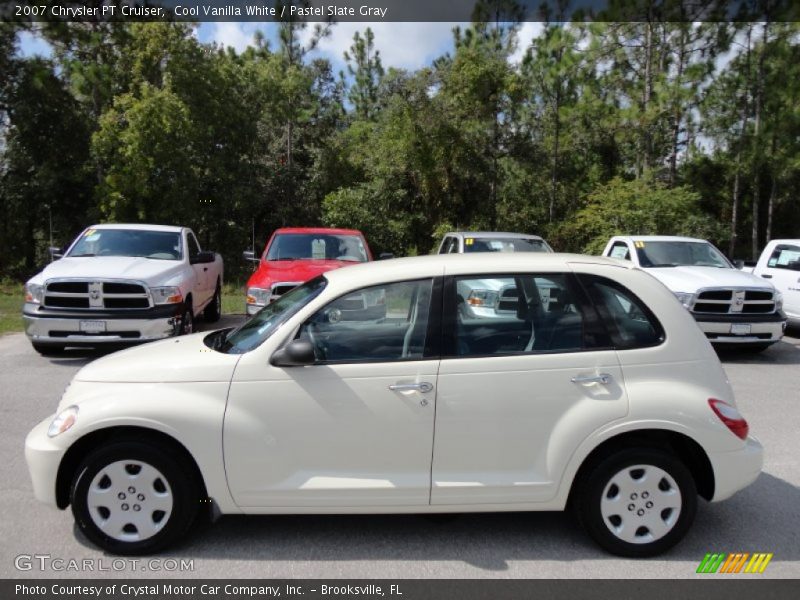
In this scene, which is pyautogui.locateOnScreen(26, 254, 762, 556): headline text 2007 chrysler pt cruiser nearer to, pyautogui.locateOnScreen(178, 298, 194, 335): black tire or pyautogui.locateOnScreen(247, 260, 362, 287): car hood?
pyautogui.locateOnScreen(178, 298, 194, 335): black tire

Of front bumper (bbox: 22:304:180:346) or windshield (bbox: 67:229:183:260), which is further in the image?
windshield (bbox: 67:229:183:260)

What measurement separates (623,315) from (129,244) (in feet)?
28.9

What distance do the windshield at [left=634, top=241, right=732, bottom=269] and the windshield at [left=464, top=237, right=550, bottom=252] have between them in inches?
75.9

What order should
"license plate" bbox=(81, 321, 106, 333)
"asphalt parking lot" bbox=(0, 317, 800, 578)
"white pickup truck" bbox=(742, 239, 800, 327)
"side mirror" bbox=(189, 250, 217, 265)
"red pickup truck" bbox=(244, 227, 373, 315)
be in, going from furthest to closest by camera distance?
1. "white pickup truck" bbox=(742, 239, 800, 327)
2. "side mirror" bbox=(189, 250, 217, 265)
3. "red pickup truck" bbox=(244, 227, 373, 315)
4. "license plate" bbox=(81, 321, 106, 333)
5. "asphalt parking lot" bbox=(0, 317, 800, 578)

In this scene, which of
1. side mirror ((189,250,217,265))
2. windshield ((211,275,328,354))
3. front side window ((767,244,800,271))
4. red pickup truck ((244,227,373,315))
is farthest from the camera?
front side window ((767,244,800,271))

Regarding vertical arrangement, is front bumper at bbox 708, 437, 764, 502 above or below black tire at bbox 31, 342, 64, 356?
above

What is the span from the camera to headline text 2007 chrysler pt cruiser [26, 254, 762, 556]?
366 cm

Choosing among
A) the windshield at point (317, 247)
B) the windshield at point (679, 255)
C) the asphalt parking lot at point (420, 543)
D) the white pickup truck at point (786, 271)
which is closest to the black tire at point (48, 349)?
the windshield at point (317, 247)

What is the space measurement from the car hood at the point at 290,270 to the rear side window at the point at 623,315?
6216 mm

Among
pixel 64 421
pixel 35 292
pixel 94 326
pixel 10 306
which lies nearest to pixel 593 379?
pixel 64 421

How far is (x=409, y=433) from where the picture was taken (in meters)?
3.66

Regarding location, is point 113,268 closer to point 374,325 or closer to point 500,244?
point 374,325

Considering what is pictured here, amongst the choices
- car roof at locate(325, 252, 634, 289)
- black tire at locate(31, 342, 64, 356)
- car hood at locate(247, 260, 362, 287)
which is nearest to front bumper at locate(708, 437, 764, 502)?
car roof at locate(325, 252, 634, 289)

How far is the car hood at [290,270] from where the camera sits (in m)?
9.82
